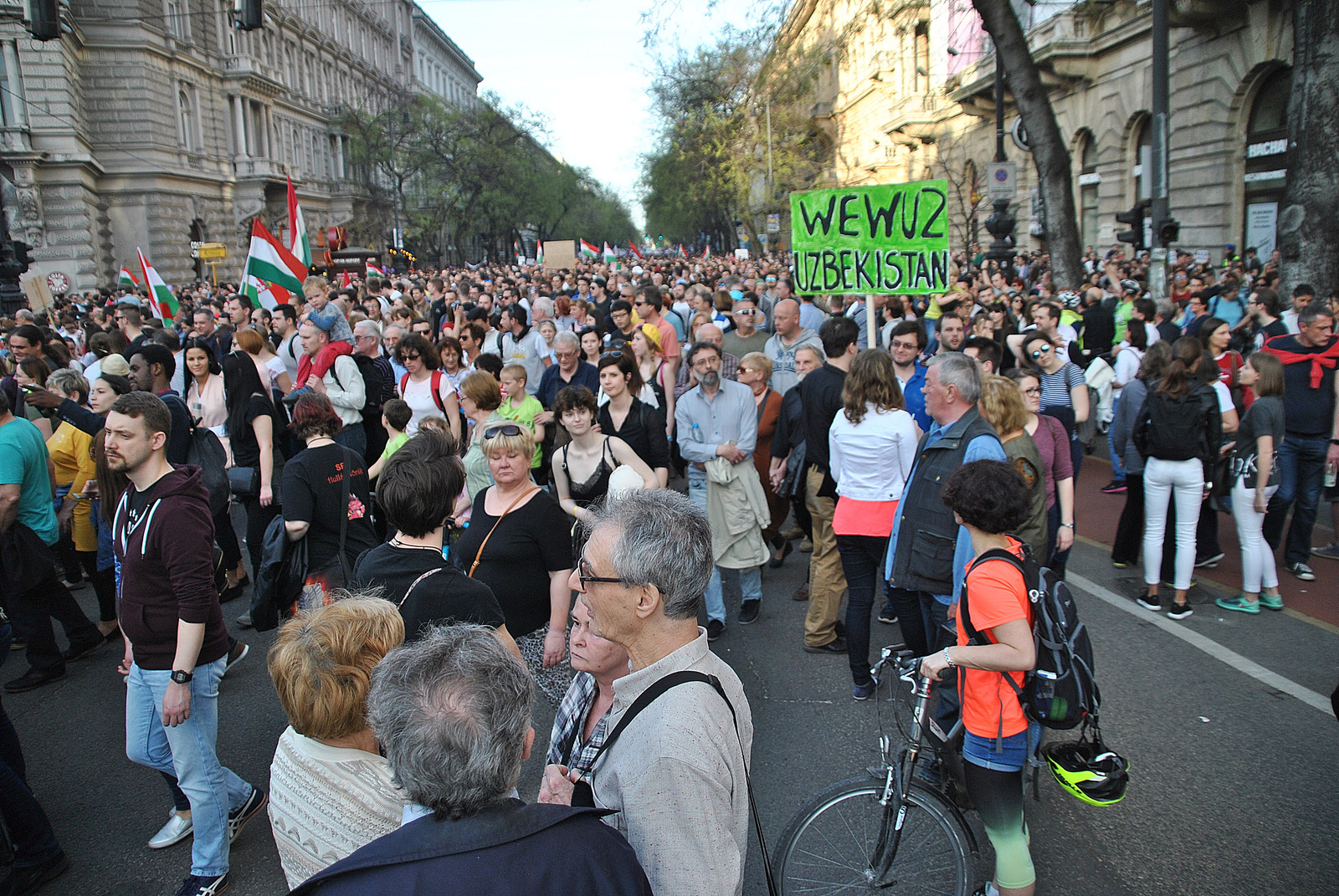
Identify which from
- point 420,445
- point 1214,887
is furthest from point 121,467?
point 1214,887

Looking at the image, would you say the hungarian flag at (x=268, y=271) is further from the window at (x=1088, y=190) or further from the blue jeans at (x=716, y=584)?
the window at (x=1088, y=190)

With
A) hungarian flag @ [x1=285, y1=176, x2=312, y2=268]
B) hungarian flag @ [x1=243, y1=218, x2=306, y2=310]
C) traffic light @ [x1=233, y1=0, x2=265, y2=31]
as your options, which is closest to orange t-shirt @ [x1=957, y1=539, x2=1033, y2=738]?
traffic light @ [x1=233, y1=0, x2=265, y2=31]

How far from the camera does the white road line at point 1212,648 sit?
4.68 metres

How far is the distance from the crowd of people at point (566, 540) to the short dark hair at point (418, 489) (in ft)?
0.04

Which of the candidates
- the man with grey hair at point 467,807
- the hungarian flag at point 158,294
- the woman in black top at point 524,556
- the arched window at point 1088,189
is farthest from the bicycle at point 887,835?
the arched window at point 1088,189

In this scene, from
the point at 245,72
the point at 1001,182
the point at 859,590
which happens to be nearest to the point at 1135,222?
the point at 1001,182

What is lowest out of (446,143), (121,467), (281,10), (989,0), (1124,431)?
Result: (1124,431)

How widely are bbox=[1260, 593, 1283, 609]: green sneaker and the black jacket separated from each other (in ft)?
19.1

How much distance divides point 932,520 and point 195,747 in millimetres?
3129

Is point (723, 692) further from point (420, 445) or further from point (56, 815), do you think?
point (56, 815)

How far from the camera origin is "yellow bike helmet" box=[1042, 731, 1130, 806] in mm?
2877

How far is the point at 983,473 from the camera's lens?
2.99 m

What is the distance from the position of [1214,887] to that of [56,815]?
4.87m

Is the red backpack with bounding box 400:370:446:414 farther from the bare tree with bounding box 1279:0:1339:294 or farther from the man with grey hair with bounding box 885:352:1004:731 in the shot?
the bare tree with bounding box 1279:0:1339:294
